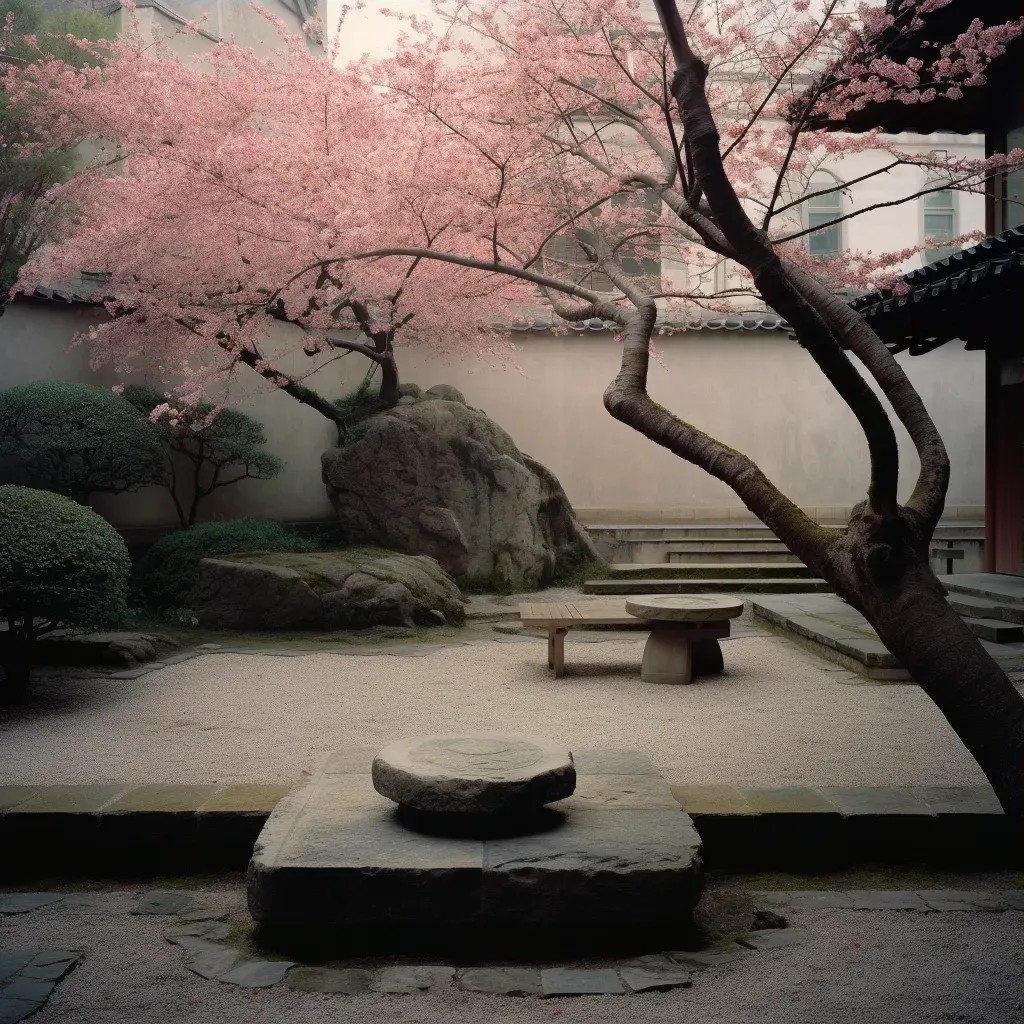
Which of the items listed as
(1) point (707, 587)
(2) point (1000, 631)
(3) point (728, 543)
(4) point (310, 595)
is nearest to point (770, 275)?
(2) point (1000, 631)

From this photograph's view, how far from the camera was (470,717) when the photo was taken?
6.24 m

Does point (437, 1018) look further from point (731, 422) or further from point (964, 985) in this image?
point (731, 422)

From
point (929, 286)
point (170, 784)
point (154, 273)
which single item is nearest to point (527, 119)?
point (929, 286)

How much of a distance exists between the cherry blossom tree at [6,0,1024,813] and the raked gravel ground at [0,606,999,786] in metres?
1.79

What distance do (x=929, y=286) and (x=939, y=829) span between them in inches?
197

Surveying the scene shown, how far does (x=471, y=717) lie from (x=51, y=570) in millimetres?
2819

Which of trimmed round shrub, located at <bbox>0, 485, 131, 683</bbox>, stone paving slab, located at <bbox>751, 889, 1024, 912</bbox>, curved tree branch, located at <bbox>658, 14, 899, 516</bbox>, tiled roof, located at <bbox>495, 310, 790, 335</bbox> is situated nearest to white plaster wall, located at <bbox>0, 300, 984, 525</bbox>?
tiled roof, located at <bbox>495, 310, 790, 335</bbox>

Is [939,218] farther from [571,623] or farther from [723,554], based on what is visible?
[571,623]

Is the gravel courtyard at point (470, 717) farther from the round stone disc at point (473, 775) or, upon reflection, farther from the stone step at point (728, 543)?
the stone step at point (728, 543)

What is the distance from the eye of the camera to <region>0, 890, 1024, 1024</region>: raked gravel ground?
110 inches

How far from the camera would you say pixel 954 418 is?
15.5 meters

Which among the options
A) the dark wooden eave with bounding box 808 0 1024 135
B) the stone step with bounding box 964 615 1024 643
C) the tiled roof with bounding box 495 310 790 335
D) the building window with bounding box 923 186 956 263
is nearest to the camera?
the stone step with bounding box 964 615 1024 643

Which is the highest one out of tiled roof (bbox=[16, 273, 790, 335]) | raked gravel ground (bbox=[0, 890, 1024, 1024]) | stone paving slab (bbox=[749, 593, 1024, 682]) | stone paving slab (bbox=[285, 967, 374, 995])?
tiled roof (bbox=[16, 273, 790, 335])

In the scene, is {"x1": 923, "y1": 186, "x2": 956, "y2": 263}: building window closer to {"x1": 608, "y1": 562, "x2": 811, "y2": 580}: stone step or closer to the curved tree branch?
{"x1": 608, "y1": 562, "x2": 811, "y2": 580}: stone step
